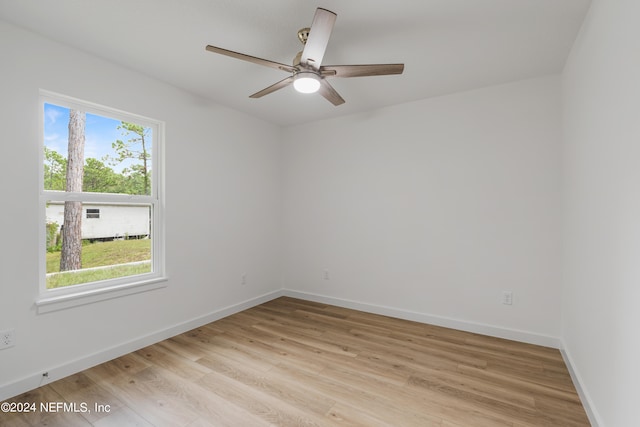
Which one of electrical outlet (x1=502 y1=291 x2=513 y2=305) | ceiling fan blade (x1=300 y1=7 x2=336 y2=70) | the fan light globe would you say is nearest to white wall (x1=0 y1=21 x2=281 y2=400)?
the fan light globe

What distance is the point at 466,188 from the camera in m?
3.08

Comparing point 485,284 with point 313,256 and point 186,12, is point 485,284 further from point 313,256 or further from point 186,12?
point 186,12

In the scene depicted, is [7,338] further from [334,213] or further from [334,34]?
[334,213]

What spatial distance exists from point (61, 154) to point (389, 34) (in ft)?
8.69

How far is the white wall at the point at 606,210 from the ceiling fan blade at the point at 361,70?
3.50 feet

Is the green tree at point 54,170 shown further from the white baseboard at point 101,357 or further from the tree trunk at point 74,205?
the white baseboard at point 101,357

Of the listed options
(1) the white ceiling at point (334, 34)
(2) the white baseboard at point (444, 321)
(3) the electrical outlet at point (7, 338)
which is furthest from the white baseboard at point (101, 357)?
(1) the white ceiling at point (334, 34)

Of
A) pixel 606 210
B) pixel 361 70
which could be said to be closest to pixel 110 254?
pixel 361 70

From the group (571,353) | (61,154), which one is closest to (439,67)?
(571,353)

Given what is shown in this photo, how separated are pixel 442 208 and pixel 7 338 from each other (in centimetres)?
372

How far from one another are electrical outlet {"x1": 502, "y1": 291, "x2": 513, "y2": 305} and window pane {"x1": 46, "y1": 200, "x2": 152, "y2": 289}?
3.47 meters

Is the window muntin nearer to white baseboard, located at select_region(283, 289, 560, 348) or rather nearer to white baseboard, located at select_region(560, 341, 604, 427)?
white baseboard, located at select_region(283, 289, 560, 348)

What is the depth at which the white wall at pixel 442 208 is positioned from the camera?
2752mm

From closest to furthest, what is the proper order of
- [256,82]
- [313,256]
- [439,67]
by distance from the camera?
[439,67] < [256,82] < [313,256]
